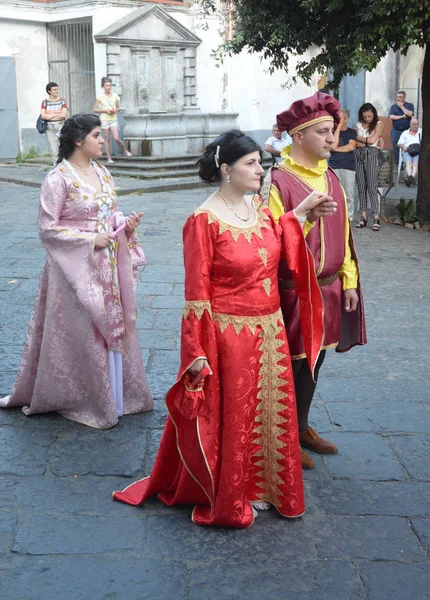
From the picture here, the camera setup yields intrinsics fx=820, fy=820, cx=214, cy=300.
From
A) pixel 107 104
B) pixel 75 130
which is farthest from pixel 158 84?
pixel 75 130

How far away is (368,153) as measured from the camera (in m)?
10.7

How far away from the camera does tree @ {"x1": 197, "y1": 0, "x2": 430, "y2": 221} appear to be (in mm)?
9477

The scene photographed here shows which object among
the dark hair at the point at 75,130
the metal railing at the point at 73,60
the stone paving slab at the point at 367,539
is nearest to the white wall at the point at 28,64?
the metal railing at the point at 73,60

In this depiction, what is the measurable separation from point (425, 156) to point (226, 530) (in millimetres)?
8768

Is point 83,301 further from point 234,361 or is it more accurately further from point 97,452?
point 234,361

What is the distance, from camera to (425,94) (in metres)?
11.0

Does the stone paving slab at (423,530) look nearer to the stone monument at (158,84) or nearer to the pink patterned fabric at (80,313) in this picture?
the pink patterned fabric at (80,313)

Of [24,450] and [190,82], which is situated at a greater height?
[190,82]

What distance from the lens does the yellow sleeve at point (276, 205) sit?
3.83 meters

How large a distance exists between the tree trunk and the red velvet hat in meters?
7.54

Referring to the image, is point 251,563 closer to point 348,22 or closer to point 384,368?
point 384,368

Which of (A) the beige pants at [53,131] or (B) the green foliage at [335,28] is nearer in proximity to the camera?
(B) the green foliage at [335,28]

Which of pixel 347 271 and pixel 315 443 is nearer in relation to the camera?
pixel 347 271

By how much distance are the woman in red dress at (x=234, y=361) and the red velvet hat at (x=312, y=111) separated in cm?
45
